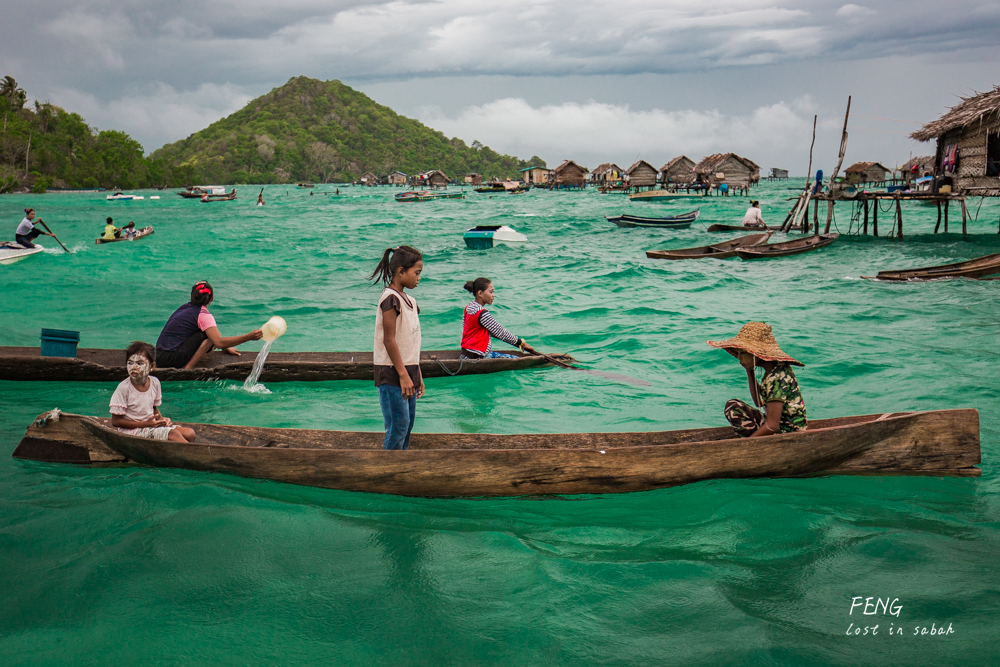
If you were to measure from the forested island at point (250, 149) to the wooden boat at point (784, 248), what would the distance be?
289 ft

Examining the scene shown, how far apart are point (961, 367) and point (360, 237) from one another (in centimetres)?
2730

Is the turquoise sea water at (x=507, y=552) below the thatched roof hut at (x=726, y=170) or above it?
below

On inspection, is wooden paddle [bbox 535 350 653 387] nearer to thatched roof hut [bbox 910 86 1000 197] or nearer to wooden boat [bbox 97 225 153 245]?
thatched roof hut [bbox 910 86 1000 197]

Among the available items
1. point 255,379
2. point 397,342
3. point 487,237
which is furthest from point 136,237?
point 397,342

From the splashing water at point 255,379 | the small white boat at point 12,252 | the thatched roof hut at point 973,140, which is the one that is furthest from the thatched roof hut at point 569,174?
the splashing water at point 255,379

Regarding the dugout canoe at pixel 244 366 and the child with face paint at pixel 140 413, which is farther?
the dugout canoe at pixel 244 366

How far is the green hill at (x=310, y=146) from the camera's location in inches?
5645

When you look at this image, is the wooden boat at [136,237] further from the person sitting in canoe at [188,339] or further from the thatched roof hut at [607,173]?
the thatched roof hut at [607,173]

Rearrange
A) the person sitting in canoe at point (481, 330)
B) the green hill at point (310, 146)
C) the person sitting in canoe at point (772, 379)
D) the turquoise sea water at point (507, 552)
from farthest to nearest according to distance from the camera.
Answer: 1. the green hill at point (310, 146)
2. the person sitting in canoe at point (481, 330)
3. the person sitting in canoe at point (772, 379)
4. the turquoise sea water at point (507, 552)

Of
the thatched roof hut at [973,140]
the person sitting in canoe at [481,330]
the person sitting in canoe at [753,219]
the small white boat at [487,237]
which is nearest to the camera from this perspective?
the person sitting in canoe at [481,330]

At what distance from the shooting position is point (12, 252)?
1962cm

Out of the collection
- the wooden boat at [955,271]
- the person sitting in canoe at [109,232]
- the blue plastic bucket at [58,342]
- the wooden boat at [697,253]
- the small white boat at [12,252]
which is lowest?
the blue plastic bucket at [58,342]

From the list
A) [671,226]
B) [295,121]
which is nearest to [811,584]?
[671,226]

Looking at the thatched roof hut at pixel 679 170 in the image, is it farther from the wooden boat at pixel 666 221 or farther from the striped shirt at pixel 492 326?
the striped shirt at pixel 492 326
